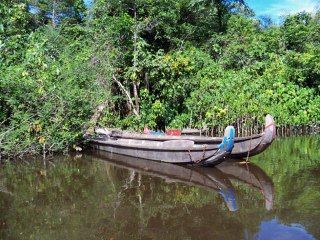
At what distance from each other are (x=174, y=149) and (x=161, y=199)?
228cm

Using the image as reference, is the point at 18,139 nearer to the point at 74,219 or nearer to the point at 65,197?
the point at 65,197

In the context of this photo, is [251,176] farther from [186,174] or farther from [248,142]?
[186,174]

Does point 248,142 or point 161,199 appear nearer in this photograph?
point 161,199

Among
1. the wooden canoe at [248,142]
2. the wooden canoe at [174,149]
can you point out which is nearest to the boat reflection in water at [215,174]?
the wooden canoe at [174,149]

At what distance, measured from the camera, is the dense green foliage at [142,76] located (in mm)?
9469

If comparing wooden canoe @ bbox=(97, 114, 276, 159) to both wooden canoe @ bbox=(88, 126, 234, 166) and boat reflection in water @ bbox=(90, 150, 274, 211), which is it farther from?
boat reflection in water @ bbox=(90, 150, 274, 211)

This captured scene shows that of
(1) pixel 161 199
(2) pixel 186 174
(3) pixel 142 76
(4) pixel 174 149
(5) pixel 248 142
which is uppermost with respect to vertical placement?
(3) pixel 142 76

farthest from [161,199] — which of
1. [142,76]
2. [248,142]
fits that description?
[142,76]

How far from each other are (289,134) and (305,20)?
362 inches

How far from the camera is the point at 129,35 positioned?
12430mm

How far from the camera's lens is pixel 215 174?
7578mm

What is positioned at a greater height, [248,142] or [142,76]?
[142,76]

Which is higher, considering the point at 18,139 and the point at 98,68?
the point at 98,68

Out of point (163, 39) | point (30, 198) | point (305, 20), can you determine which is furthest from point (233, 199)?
point (305, 20)
